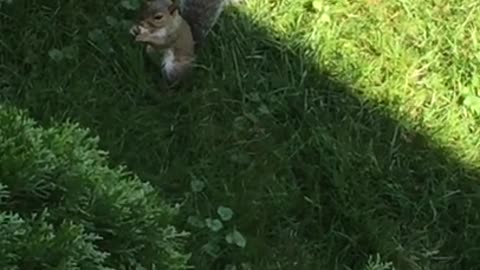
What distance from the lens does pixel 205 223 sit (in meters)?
3.15

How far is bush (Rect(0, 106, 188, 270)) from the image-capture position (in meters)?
1.93

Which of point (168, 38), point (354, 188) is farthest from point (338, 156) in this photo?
point (168, 38)

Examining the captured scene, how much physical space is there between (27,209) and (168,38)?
1.46 metres

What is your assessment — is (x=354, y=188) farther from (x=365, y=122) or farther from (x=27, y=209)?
(x=27, y=209)

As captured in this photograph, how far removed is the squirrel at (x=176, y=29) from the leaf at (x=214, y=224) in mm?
504

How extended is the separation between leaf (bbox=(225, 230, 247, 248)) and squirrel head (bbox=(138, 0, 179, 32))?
64 cm

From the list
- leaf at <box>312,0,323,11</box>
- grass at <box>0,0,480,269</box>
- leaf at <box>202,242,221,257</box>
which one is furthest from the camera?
leaf at <box>312,0,323,11</box>

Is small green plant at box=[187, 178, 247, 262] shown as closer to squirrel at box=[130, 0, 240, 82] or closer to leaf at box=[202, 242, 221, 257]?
leaf at box=[202, 242, 221, 257]

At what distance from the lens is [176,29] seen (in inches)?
135

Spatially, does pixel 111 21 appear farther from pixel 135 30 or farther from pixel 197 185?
pixel 197 185

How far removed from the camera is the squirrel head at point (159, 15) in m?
3.41

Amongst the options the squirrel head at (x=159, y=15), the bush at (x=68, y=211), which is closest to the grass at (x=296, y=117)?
the squirrel head at (x=159, y=15)

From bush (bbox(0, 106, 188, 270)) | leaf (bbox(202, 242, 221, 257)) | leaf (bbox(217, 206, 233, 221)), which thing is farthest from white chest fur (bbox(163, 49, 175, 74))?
bush (bbox(0, 106, 188, 270))

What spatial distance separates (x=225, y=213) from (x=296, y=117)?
0.44 m
